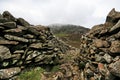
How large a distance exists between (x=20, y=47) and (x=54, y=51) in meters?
8.05

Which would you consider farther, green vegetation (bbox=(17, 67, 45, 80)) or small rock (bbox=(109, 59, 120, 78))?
green vegetation (bbox=(17, 67, 45, 80))

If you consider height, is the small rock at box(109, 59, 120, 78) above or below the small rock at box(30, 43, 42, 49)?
above

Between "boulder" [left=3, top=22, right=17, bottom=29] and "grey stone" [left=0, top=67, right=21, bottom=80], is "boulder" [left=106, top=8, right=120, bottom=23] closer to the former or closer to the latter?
"boulder" [left=3, top=22, right=17, bottom=29]

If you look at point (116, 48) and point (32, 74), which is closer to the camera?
point (116, 48)

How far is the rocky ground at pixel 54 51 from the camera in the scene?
20.5 metres

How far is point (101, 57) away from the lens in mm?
21234

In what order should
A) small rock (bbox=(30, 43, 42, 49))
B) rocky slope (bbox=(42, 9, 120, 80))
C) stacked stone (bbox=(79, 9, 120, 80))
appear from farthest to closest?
1. small rock (bbox=(30, 43, 42, 49))
2. rocky slope (bbox=(42, 9, 120, 80))
3. stacked stone (bbox=(79, 9, 120, 80))

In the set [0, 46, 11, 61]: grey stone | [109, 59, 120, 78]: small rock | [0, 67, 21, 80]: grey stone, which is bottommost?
[0, 67, 21, 80]: grey stone

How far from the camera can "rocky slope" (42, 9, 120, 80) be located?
61.2ft

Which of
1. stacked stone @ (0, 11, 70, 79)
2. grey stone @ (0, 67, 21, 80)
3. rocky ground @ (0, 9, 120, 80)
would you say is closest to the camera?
rocky ground @ (0, 9, 120, 80)

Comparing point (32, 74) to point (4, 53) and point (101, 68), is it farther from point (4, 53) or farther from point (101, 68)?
point (101, 68)

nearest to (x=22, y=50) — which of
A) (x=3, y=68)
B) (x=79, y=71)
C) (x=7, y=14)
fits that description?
(x=3, y=68)

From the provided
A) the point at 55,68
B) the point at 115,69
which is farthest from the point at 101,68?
the point at 55,68

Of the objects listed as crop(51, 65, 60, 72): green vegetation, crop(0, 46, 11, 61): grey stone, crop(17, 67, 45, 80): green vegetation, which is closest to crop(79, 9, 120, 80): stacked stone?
crop(51, 65, 60, 72): green vegetation
